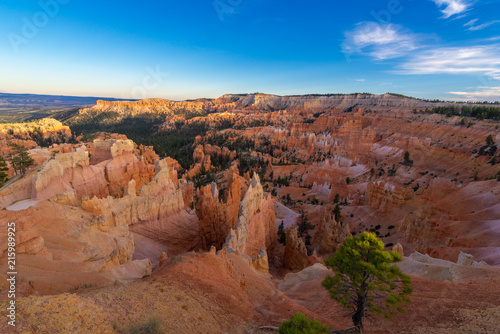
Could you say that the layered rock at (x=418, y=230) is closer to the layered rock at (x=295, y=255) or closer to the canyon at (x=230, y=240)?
the canyon at (x=230, y=240)

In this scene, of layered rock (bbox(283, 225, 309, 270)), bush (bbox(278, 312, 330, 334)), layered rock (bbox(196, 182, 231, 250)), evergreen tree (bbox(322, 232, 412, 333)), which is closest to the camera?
bush (bbox(278, 312, 330, 334))

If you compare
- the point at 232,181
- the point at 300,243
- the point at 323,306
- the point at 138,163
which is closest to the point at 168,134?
the point at 138,163

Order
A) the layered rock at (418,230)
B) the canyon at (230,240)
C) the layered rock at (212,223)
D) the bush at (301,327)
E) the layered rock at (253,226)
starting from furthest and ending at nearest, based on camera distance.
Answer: the layered rock at (212,223)
the layered rock at (418,230)
the layered rock at (253,226)
the canyon at (230,240)
the bush at (301,327)

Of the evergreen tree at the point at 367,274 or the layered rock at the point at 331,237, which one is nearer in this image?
the evergreen tree at the point at 367,274

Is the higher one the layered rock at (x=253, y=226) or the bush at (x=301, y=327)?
the bush at (x=301, y=327)

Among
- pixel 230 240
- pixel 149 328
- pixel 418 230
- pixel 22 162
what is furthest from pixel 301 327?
pixel 22 162

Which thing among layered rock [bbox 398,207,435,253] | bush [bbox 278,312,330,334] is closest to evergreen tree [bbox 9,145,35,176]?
bush [bbox 278,312,330,334]

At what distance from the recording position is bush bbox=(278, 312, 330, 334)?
22.2 ft

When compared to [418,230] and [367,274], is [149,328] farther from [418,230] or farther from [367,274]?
[418,230]

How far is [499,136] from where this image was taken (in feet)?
167

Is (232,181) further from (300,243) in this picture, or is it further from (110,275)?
(110,275)

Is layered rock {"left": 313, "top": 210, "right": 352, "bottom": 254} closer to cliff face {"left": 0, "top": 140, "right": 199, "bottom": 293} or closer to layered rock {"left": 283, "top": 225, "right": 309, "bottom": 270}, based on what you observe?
layered rock {"left": 283, "top": 225, "right": 309, "bottom": 270}

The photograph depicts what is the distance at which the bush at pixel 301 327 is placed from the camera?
6758 millimetres

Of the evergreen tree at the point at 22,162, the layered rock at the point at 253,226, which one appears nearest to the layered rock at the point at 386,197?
the layered rock at the point at 253,226
